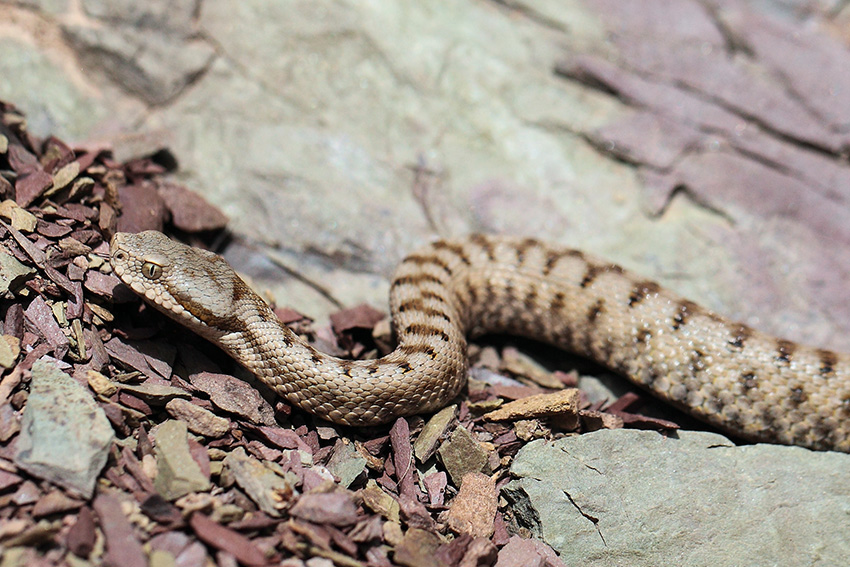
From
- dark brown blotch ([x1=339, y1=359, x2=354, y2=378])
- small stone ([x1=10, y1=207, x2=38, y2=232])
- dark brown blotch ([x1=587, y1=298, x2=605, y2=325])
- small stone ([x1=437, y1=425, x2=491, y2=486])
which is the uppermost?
dark brown blotch ([x1=587, y1=298, x2=605, y2=325])

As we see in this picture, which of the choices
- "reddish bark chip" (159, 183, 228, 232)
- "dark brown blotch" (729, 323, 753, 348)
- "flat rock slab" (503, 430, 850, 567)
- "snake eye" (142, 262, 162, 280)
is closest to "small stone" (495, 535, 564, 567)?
"flat rock slab" (503, 430, 850, 567)

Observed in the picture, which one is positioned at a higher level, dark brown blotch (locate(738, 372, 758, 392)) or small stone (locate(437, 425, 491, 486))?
dark brown blotch (locate(738, 372, 758, 392))

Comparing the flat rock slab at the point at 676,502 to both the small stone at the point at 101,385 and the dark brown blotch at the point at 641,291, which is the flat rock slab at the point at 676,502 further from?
the small stone at the point at 101,385

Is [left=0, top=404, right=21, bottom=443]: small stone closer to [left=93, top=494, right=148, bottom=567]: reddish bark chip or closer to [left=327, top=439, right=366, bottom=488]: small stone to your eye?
[left=93, top=494, right=148, bottom=567]: reddish bark chip

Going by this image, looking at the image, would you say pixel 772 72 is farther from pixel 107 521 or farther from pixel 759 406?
pixel 107 521

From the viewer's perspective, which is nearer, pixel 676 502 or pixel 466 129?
pixel 676 502

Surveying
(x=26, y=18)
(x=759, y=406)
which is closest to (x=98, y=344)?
(x=26, y=18)

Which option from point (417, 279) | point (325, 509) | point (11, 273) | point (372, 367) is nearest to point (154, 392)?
point (11, 273)

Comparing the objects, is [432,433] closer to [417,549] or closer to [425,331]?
[425,331]
